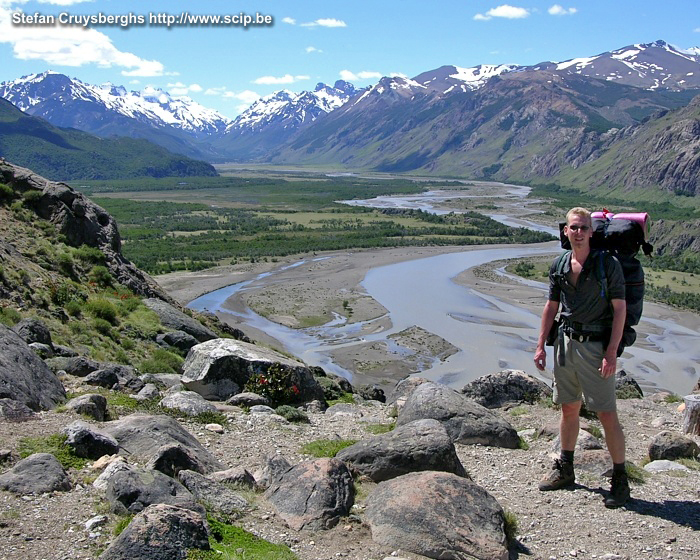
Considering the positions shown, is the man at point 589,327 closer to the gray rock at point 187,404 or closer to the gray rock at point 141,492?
the gray rock at point 141,492

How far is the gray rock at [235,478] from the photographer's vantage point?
349 inches

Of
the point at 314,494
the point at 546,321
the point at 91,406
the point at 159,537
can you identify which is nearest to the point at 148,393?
the point at 91,406

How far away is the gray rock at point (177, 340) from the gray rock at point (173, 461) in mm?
15703

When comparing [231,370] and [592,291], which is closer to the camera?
[592,291]

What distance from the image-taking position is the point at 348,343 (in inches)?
1957

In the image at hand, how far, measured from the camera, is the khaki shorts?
28.3 ft

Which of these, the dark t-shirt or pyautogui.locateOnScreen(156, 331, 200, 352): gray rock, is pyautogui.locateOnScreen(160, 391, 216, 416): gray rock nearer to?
the dark t-shirt

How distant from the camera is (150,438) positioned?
32.5ft

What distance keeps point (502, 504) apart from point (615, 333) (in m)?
2.70

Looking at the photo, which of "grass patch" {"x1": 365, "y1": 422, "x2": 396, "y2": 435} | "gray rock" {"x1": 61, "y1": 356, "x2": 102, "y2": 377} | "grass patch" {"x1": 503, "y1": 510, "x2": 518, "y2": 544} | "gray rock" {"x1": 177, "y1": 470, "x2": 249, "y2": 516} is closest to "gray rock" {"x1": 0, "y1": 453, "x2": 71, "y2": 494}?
"gray rock" {"x1": 177, "y1": 470, "x2": 249, "y2": 516}

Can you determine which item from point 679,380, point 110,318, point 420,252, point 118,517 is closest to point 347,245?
point 420,252

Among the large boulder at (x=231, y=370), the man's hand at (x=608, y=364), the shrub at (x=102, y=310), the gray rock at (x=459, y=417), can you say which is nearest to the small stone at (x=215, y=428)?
the gray rock at (x=459, y=417)

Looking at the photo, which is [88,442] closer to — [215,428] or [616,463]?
[215,428]

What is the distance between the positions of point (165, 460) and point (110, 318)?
1618cm
